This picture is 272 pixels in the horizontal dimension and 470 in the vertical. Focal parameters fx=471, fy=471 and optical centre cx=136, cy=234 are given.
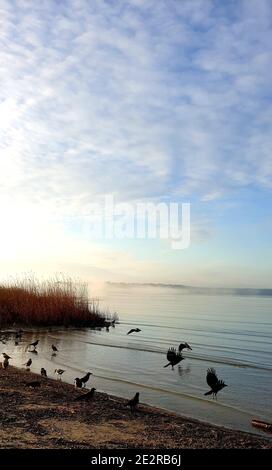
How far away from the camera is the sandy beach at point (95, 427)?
7668mm

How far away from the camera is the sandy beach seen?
7.67 meters

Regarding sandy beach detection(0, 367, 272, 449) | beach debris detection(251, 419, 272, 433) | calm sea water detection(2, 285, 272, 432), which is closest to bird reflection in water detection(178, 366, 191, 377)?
calm sea water detection(2, 285, 272, 432)

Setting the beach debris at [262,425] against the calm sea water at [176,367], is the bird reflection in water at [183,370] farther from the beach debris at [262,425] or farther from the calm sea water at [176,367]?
the beach debris at [262,425]

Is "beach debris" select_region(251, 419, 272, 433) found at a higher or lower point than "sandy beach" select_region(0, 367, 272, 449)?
lower

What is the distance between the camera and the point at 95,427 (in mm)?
8742

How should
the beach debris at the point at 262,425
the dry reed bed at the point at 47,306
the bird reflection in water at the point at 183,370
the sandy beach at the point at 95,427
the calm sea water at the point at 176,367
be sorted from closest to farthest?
the sandy beach at the point at 95,427 → the beach debris at the point at 262,425 → the calm sea water at the point at 176,367 → the bird reflection in water at the point at 183,370 → the dry reed bed at the point at 47,306

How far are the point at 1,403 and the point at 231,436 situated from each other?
501cm

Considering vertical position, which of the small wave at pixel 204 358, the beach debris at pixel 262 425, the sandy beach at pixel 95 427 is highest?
the sandy beach at pixel 95 427

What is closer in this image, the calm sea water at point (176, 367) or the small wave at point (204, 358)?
the calm sea water at point (176, 367)

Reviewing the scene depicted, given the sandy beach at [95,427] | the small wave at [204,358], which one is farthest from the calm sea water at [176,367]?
the sandy beach at [95,427]

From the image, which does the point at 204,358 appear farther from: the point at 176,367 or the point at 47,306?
the point at 47,306

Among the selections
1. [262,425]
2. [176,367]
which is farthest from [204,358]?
[262,425]

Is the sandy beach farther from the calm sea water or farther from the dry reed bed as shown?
the dry reed bed
